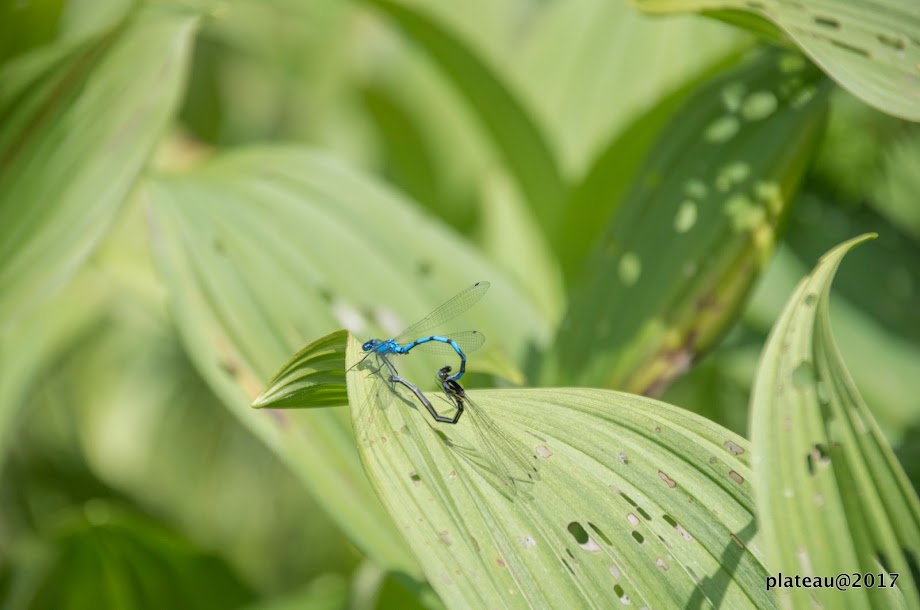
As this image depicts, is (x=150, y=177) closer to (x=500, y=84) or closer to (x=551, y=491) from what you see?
(x=500, y=84)

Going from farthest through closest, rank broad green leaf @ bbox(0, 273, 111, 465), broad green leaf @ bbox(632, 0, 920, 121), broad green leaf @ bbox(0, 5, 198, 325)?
broad green leaf @ bbox(0, 273, 111, 465)
broad green leaf @ bbox(0, 5, 198, 325)
broad green leaf @ bbox(632, 0, 920, 121)

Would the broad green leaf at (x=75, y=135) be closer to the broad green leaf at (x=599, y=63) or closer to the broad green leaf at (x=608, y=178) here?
the broad green leaf at (x=608, y=178)

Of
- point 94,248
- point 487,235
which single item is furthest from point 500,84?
point 94,248

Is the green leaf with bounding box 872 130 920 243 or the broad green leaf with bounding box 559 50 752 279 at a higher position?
the broad green leaf with bounding box 559 50 752 279

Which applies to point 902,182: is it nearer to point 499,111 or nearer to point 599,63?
point 599,63

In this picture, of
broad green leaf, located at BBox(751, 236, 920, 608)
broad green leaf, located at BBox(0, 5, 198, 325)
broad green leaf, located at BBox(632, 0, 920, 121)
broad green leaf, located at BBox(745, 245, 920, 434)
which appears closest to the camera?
broad green leaf, located at BBox(751, 236, 920, 608)

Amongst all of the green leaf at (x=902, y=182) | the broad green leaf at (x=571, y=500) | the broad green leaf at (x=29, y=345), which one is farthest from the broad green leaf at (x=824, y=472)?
the green leaf at (x=902, y=182)

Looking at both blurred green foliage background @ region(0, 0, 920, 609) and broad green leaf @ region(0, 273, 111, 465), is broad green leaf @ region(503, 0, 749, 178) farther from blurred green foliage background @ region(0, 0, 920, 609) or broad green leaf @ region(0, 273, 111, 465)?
broad green leaf @ region(0, 273, 111, 465)

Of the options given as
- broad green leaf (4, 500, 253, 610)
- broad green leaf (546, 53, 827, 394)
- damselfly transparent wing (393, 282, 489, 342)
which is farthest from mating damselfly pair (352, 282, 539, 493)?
broad green leaf (4, 500, 253, 610)
